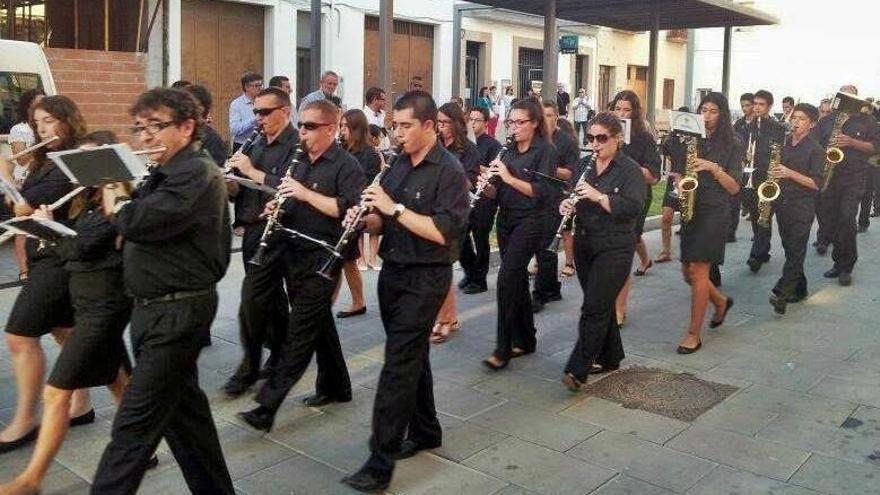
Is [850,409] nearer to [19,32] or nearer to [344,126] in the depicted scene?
[344,126]

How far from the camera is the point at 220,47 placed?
57.1ft

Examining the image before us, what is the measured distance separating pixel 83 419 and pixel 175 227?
2074mm

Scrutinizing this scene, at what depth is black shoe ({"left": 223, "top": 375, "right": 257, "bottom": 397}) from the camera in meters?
5.54

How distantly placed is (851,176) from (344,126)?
541 cm

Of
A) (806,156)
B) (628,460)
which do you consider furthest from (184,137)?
(806,156)

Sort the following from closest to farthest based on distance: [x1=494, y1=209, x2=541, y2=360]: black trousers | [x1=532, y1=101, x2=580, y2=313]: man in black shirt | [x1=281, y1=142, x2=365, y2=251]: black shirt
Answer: [x1=281, y1=142, x2=365, y2=251]: black shirt
[x1=494, y1=209, x2=541, y2=360]: black trousers
[x1=532, y1=101, x2=580, y2=313]: man in black shirt

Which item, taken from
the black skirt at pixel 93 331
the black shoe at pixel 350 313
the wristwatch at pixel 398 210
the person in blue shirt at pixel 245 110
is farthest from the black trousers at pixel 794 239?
the black skirt at pixel 93 331

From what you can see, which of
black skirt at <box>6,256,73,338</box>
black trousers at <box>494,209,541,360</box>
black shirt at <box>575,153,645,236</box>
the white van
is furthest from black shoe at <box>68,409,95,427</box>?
the white van

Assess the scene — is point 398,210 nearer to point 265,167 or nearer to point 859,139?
point 265,167

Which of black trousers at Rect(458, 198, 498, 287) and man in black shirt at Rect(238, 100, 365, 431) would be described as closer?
man in black shirt at Rect(238, 100, 365, 431)

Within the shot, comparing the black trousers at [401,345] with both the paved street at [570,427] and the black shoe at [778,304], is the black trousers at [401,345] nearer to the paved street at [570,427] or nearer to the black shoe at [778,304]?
the paved street at [570,427]

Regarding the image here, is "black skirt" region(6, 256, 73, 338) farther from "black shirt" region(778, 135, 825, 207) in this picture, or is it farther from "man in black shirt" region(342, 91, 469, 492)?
"black shirt" region(778, 135, 825, 207)

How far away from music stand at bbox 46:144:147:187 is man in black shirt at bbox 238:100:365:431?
1308mm

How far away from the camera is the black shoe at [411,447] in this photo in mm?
4629
